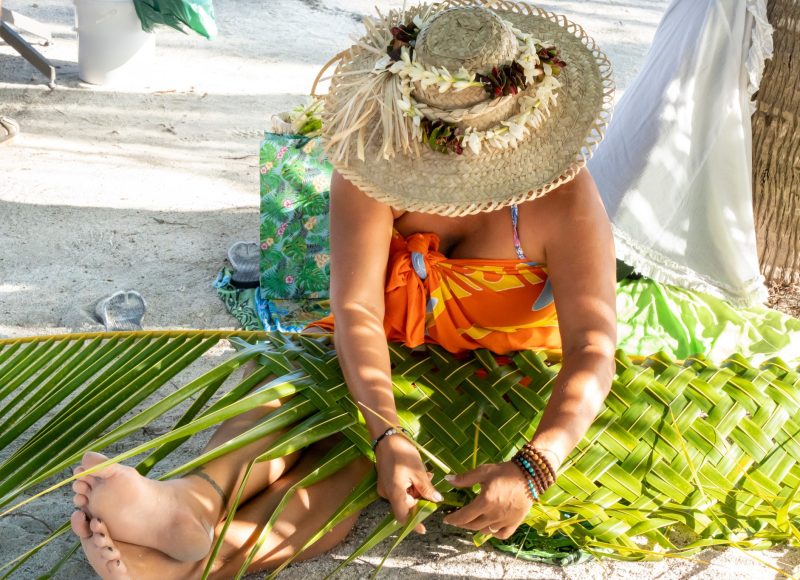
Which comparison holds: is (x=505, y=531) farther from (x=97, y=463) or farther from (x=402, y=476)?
(x=97, y=463)

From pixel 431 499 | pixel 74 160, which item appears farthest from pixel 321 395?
pixel 74 160

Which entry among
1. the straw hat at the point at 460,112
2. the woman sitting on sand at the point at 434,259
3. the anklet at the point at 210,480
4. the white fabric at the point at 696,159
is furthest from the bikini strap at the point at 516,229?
the white fabric at the point at 696,159

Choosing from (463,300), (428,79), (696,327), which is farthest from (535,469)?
(696,327)

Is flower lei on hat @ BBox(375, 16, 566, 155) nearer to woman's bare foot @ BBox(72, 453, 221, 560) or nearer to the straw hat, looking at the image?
the straw hat

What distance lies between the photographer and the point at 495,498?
1524 mm

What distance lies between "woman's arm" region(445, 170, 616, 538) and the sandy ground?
1.22 feet

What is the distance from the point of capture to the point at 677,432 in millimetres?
1803

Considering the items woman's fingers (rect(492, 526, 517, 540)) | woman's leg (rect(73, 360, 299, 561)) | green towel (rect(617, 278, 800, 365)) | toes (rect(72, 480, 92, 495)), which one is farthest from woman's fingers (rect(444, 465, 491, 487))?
green towel (rect(617, 278, 800, 365))

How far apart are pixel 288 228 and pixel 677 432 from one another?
149cm

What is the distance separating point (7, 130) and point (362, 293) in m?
2.78

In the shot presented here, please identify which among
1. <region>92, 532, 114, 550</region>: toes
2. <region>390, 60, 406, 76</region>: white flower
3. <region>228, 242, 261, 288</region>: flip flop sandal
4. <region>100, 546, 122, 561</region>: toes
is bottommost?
<region>228, 242, 261, 288</region>: flip flop sandal

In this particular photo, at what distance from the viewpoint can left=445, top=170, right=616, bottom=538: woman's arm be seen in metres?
1.56

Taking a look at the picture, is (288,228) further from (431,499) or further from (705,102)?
(431,499)

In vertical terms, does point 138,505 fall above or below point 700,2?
below
